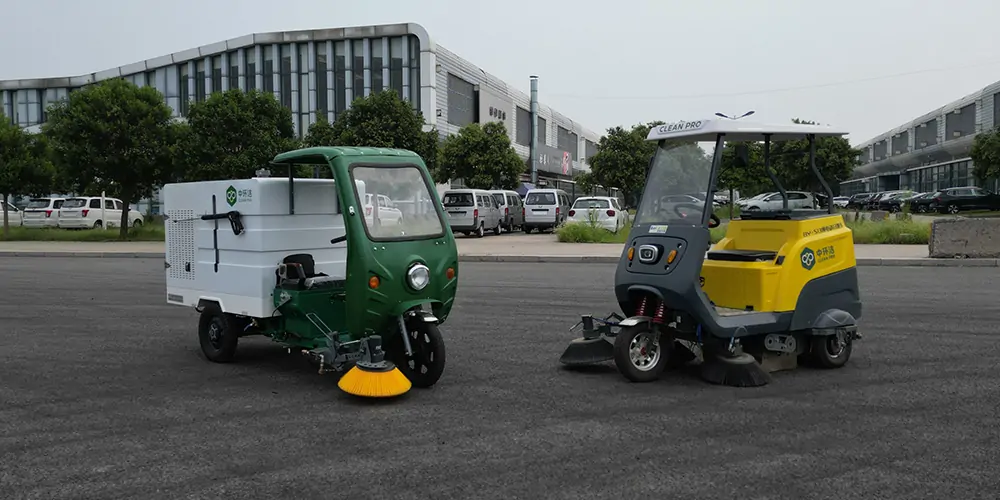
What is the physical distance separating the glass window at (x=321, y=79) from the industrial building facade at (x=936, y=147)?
4071cm

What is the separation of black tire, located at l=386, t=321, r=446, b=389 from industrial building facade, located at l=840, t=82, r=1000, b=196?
53813mm

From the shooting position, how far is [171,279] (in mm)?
7641

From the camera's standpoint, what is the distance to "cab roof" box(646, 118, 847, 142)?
6.43m

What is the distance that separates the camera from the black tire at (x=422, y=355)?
599cm

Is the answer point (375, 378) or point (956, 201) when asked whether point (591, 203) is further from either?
point (956, 201)

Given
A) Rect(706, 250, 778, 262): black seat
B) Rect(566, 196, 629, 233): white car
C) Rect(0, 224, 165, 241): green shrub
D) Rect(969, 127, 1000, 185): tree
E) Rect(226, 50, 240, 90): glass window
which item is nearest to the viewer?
Rect(706, 250, 778, 262): black seat

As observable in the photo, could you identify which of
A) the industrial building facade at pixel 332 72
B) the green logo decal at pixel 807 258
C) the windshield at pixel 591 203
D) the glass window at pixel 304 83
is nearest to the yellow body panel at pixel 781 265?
the green logo decal at pixel 807 258

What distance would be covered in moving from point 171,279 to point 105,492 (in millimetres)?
3947

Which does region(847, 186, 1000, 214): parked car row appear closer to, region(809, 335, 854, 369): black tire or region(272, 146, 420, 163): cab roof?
region(809, 335, 854, 369): black tire

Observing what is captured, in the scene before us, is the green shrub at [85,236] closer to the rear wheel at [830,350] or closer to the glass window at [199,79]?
the rear wheel at [830,350]

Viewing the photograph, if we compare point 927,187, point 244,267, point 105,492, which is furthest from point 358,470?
point 927,187

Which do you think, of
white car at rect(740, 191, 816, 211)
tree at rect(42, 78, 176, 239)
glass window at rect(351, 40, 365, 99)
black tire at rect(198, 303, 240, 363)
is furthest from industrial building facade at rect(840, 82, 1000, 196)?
black tire at rect(198, 303, 240, 363)

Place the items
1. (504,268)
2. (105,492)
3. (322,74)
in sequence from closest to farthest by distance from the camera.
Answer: (105,492)
(504,268)
(322,74)

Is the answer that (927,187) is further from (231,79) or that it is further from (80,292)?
(80,292)
